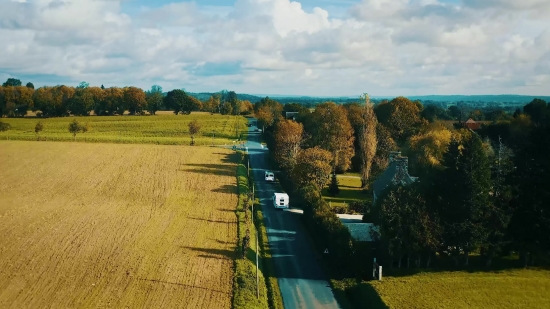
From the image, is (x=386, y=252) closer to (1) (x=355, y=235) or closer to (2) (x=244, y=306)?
(1) (x=355, y=235)

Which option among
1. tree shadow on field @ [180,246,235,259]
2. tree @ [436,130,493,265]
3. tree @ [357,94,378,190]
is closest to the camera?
tree @ [436,130,493,265]

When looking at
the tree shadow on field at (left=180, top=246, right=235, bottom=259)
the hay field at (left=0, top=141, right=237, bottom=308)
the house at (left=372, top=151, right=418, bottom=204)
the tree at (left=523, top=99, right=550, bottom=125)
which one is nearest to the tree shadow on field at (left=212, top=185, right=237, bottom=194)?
the hay field at (left=0, top=141, right=237, bottom=308)

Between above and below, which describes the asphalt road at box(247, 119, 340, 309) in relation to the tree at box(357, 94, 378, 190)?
below

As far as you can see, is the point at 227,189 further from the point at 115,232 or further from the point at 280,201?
the point at 115,232

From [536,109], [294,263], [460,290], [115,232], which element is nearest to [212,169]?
[115,232]

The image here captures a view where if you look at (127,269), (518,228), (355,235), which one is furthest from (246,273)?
(518,228)

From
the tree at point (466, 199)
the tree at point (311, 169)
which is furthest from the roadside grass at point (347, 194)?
the tree at point (466, 199)

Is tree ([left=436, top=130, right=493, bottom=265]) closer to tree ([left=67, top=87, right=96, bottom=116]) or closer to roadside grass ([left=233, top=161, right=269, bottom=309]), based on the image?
roadside grass ([left=233, top=161, right=269, bottom=309])
